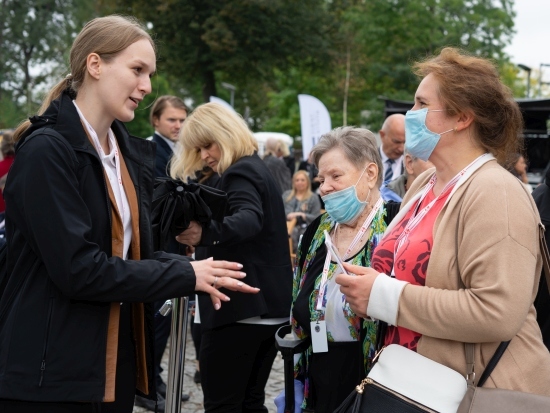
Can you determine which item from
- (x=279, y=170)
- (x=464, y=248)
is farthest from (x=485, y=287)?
(x=279, y=170)

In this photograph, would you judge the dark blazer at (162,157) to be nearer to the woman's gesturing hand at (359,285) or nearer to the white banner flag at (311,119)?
the woman's gesturing hand at (359,285)

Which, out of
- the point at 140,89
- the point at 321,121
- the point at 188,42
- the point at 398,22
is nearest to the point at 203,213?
the point at 140,89

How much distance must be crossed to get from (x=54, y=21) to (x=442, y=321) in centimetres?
4216

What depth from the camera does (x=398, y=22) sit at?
3406 cm

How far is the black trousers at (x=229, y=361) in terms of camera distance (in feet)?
12.8

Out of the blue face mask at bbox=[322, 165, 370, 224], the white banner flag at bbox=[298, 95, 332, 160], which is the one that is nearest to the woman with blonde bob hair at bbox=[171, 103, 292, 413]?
the blue face mask at bbox=[322, 165, 370, 224]

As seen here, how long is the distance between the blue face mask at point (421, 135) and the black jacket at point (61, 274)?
0.90 meters

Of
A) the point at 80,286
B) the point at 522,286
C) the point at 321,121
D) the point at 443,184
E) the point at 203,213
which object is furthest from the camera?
the point at 321,121

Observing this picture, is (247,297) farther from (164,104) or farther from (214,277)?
(164,104)

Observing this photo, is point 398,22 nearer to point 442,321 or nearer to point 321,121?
point 321,121

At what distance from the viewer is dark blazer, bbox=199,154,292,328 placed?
3850 mm

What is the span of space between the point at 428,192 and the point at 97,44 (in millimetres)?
1245

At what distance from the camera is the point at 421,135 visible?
2.44 m

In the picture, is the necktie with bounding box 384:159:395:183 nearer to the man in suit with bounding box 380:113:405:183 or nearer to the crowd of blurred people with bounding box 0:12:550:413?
the man in suit with bounding box 380:113:405:183
